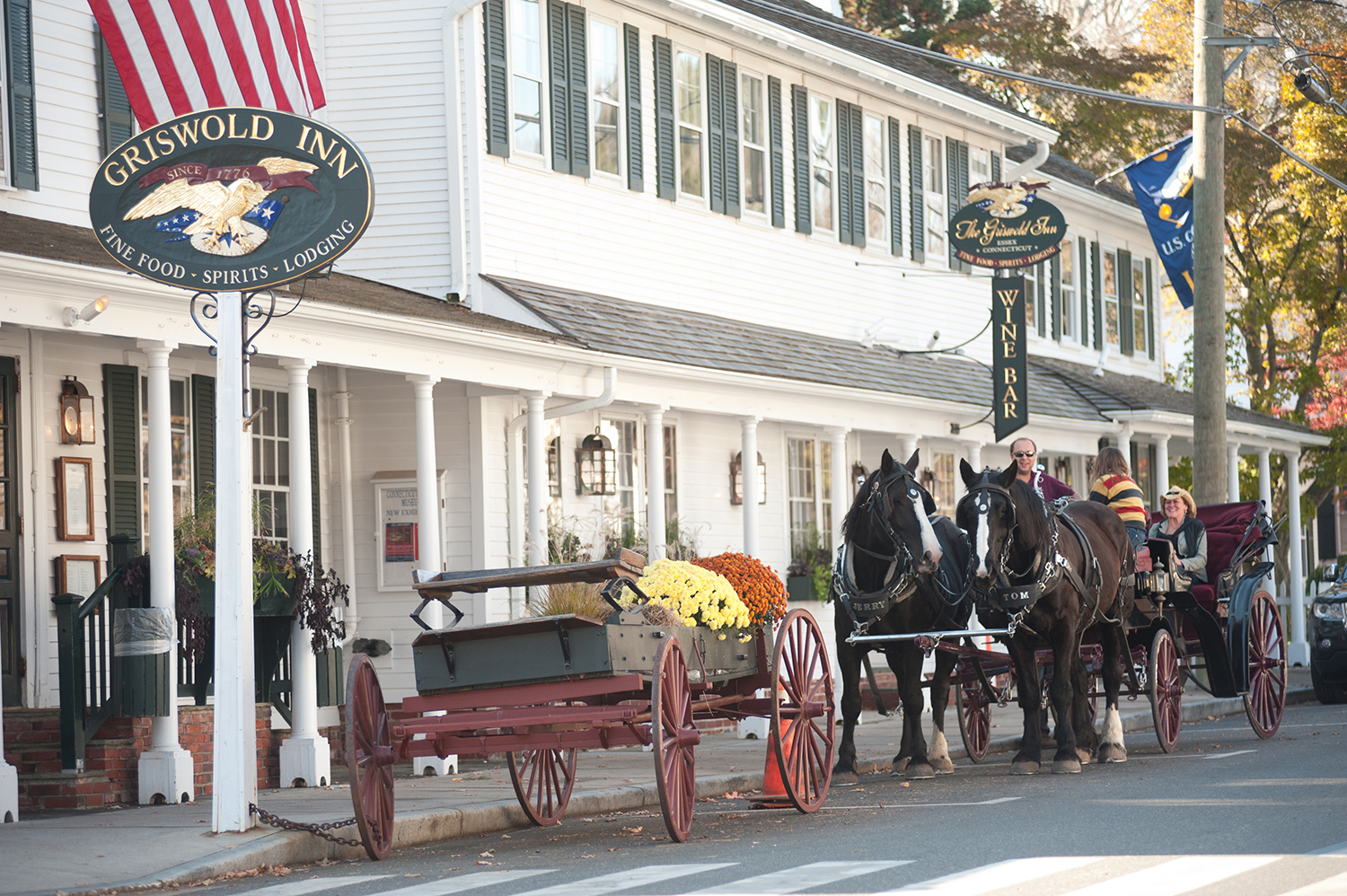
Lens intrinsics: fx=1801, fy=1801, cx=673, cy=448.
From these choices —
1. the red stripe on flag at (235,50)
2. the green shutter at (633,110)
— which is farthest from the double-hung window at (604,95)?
the red stripe on flag at (235,50)

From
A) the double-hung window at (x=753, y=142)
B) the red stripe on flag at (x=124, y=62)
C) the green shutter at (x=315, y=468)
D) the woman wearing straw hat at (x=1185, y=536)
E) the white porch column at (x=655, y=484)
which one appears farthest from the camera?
the double-hung window at (x=753, y=142)

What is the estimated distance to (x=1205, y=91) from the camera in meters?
18.5

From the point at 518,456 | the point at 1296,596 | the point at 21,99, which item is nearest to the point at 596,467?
the point at 518,456

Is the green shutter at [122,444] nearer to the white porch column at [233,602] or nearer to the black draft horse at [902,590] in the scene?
the white porch column at [233,602]

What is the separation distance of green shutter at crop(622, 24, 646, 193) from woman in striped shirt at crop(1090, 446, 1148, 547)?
231 inches

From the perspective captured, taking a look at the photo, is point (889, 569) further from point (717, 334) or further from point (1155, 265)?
point (1155, 265)

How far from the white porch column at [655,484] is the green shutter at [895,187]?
6840 mm

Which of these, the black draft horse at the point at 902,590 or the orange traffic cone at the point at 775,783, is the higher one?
the black draft horse at the point at 902,590

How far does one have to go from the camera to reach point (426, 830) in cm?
1007

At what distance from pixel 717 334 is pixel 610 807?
7.47 meters

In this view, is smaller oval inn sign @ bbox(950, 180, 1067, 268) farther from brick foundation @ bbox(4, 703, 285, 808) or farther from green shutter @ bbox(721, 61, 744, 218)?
brick foundation @ bbox(4, 703, 285, 808)

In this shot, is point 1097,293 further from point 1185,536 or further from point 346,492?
point 346,492

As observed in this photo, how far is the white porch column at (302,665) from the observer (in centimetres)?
1267

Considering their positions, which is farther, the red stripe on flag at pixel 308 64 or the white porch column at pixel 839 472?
the white porch column at pixel 839 472
